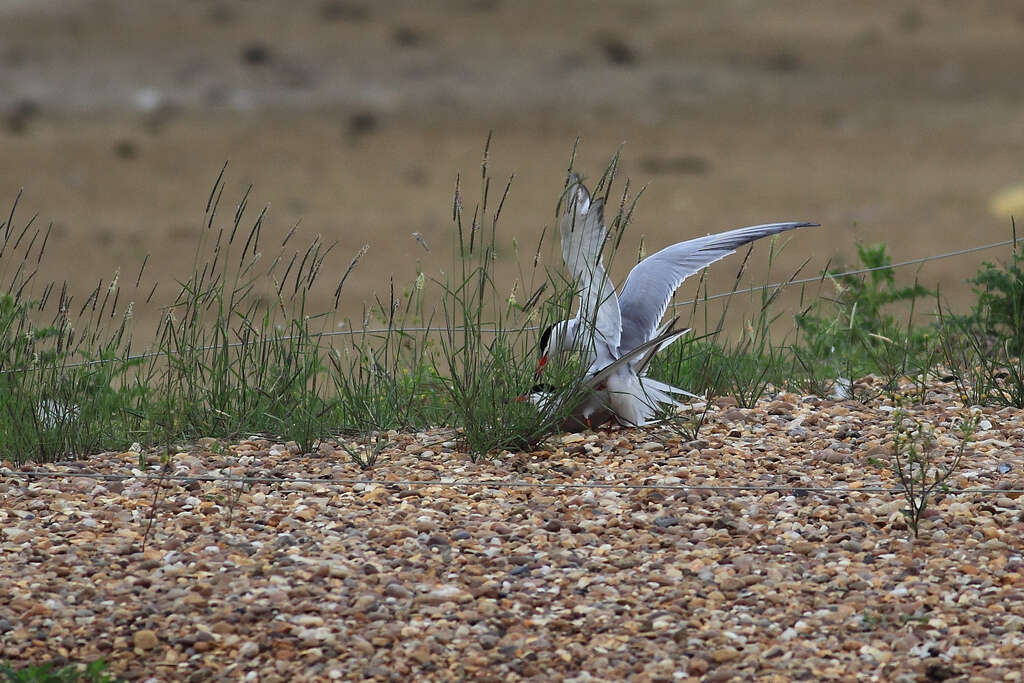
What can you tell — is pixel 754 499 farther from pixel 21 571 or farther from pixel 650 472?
pixel 21 571

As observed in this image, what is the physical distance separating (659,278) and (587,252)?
1.33ft

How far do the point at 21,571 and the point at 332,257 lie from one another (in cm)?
845

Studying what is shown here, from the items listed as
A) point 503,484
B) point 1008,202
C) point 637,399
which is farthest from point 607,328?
point 1008,202

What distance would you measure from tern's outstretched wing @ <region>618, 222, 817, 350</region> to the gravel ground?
1.32 feet

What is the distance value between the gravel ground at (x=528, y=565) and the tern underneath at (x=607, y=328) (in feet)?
0.48

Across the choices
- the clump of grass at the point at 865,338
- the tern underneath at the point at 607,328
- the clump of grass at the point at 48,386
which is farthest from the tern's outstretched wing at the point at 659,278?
the clump of grass at the point at 48,386

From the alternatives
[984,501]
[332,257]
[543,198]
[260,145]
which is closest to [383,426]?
[984,501]

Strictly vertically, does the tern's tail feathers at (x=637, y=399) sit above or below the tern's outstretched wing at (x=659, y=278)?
below

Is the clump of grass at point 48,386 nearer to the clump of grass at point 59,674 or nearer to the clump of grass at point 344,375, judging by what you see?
the clump of grass at point 344,375

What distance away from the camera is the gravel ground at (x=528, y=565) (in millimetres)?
2619

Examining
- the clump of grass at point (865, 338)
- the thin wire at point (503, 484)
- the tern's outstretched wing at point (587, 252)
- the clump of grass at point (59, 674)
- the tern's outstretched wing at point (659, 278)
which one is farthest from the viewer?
the clump of grass at point (865, 338)

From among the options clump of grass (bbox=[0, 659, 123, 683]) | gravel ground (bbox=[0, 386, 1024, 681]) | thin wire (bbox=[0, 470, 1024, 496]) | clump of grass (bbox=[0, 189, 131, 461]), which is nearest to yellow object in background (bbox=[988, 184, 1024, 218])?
gravel ground (bbox=[0, 386, 1024, 681])

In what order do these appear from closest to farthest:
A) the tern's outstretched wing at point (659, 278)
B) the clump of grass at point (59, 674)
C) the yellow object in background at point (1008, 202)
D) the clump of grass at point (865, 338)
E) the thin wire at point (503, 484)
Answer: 1. the clump of grass at point (59, 674)
2. the thin wire at point (503, 484)
3. the tern's outstretched wing at point (659, 278)
4. the clump of grass at point (865, 338)
5. the yellow object in background at point (1008, 202)

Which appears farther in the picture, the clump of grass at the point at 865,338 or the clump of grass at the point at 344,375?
the clump of grass at the point at 865,338
